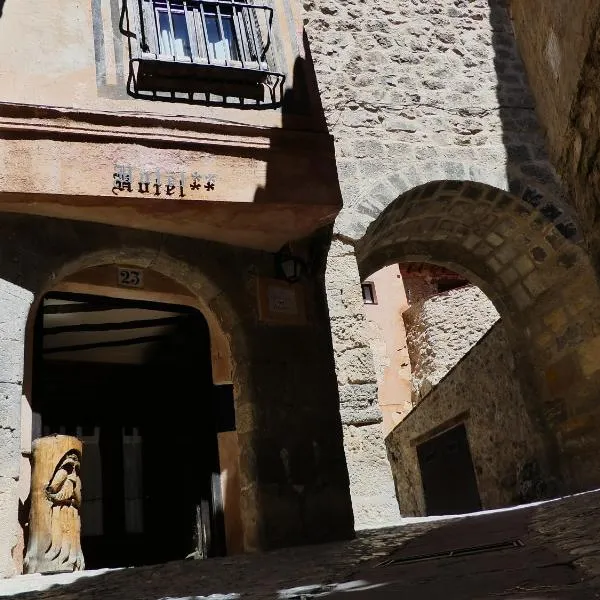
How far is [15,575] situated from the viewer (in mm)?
3783

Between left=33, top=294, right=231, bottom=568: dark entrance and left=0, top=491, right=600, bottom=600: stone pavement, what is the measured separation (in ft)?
7.77

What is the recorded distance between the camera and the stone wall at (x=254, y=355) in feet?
14.2

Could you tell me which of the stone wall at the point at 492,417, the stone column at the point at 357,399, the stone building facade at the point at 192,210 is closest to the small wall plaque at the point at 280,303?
the stone building facade at the point at 192,210

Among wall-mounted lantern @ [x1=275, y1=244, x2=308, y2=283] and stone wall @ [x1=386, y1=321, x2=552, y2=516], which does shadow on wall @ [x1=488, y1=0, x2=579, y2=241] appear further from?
wall-mounted lantern @ [x1=275, y1=244, x2=308, y2=283]

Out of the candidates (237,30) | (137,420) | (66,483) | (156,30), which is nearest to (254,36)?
(237,30)

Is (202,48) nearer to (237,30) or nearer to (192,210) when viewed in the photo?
(237,30)

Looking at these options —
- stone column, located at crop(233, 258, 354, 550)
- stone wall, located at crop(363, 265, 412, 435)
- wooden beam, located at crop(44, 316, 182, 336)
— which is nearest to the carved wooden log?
stone column, located at crop(233, 258, 354, 550)

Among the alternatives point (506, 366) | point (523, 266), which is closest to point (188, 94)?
point (523, 266)

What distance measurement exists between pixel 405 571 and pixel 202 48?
4.17m

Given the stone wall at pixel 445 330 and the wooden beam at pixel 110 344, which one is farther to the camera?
the stone wall at pixel 445 330

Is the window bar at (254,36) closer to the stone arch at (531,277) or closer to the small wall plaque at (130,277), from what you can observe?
the small wall plaque at (130,277)

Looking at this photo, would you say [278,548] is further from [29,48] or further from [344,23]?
[344,23]

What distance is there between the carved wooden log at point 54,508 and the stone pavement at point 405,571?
316 mm

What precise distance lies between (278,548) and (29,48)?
3548 mm
